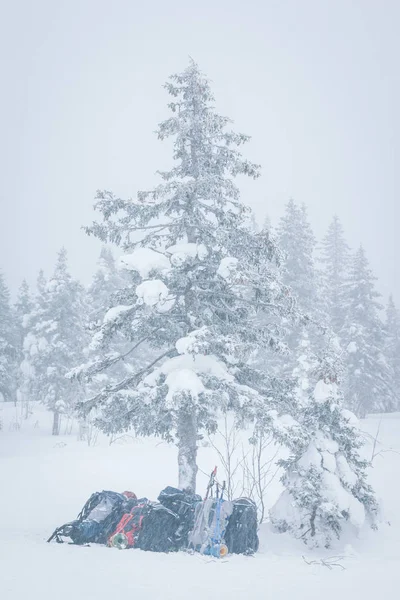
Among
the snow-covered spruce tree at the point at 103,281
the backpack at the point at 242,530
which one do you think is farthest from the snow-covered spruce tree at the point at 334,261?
the backpack at the point at 242,530

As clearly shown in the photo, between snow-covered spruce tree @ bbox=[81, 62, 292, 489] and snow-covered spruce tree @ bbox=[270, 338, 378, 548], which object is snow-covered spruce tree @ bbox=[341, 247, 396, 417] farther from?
snow-covered spruce tree @ bbox=[81, 62, 292, 489]

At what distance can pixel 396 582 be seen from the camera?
6875 millimetres

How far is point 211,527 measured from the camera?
→ 8.12m

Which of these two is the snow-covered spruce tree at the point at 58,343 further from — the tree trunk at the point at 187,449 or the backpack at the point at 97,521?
the backpack at the point at 97,521

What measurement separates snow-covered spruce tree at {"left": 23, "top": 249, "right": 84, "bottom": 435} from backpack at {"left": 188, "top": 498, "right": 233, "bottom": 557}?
2312 centimetres

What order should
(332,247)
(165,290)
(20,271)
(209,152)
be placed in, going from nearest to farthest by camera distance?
(165,290)
(209,152)
(332,247)
(20,271)

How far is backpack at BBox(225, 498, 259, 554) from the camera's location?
8.37 metres

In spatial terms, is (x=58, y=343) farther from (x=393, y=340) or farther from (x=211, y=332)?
(x=393, y=340)

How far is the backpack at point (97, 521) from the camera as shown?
26.7ft

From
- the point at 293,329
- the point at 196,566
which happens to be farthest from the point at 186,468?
the point at 293,329

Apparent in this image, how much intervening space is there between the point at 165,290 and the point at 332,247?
30720 millimetres

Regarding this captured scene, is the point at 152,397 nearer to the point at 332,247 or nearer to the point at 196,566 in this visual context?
the point at 196,566

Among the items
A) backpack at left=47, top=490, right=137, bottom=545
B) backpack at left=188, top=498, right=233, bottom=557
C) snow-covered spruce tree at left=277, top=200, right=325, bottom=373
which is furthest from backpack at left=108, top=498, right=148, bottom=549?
snow-covered spruce tree at left=277, top=200, right=325, bottom=373

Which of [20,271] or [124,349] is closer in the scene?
[124,349]
